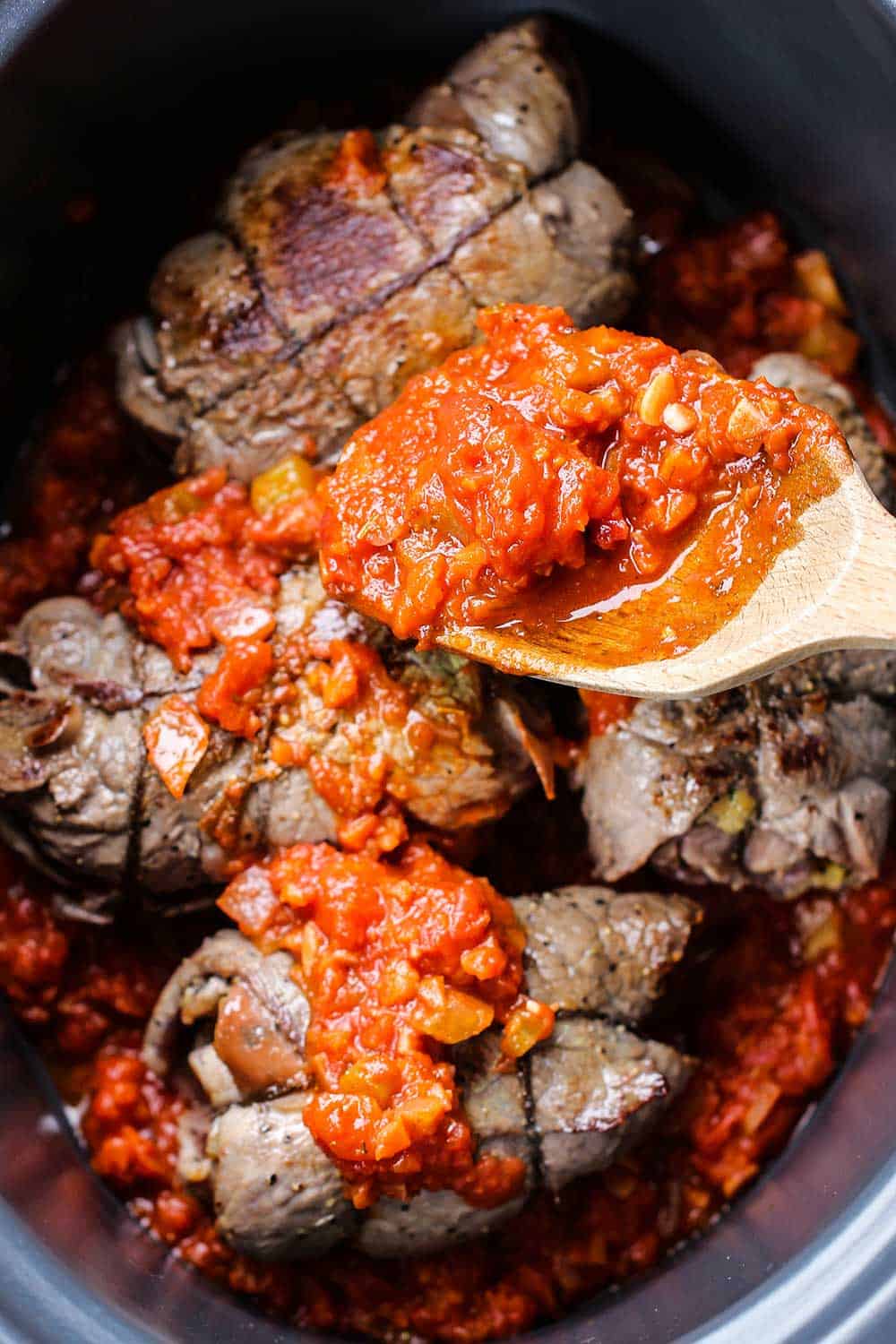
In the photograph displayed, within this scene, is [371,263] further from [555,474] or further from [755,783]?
[755,783]

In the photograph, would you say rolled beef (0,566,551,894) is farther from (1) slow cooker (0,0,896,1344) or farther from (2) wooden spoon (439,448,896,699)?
(1) slow cooker (0,0,896,1344)

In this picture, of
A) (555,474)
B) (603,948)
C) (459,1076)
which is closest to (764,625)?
(555,474)

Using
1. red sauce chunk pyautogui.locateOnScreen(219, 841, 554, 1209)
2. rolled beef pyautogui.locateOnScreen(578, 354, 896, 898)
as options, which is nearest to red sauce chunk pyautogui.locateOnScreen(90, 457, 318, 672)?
Result: red sauce chunk pyautogui.locateOnScreen(219, 841, 554, 1209)

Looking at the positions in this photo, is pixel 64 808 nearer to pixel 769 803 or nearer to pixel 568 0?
pixel 769 803

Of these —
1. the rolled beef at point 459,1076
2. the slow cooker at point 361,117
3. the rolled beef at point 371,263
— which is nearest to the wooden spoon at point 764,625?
the rolled beef at point 459,1076

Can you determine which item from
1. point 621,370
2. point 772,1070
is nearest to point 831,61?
point 621,370
